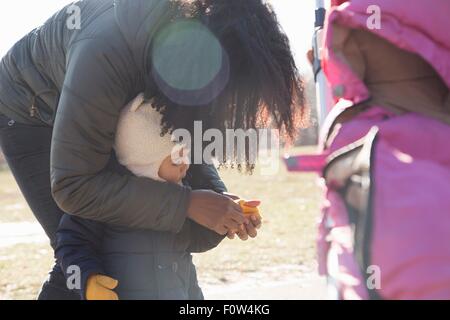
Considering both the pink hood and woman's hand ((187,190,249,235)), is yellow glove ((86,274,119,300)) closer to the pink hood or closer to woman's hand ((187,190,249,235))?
woman's hand ((187,190,249,235))

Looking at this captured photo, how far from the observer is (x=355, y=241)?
1311 mm

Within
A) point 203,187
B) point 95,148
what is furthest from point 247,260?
point 95,148

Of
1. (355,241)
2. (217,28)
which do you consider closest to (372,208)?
(355,241)

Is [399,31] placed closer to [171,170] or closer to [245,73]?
[245,73]

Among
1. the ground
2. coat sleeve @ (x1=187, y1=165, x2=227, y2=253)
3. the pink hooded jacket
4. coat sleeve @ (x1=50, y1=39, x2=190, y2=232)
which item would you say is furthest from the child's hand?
the ground

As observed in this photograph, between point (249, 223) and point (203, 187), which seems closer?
point (249, 223)

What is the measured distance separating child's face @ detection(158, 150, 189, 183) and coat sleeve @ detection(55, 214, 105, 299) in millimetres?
224

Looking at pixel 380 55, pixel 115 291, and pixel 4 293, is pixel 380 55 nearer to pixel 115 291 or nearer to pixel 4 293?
pixel 115 291

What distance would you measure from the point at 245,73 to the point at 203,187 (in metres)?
0.55

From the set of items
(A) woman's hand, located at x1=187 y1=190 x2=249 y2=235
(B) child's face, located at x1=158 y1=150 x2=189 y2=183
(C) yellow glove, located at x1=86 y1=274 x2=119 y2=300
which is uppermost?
(B) child's face, located at x1=158 y1=150 x2=189 y2=183

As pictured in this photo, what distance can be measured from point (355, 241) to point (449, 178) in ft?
0.67

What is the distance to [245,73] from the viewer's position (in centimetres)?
179

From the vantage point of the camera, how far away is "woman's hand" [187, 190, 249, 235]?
1933 millimetres

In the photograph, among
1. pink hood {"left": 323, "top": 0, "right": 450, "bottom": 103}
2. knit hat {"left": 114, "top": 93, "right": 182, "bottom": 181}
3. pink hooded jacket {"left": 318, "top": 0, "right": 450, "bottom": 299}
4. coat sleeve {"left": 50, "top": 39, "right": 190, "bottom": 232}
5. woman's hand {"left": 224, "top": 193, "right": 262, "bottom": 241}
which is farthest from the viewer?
woman's hand {"left": 224, "top": 193, "right": 262, "bottom": 241}
